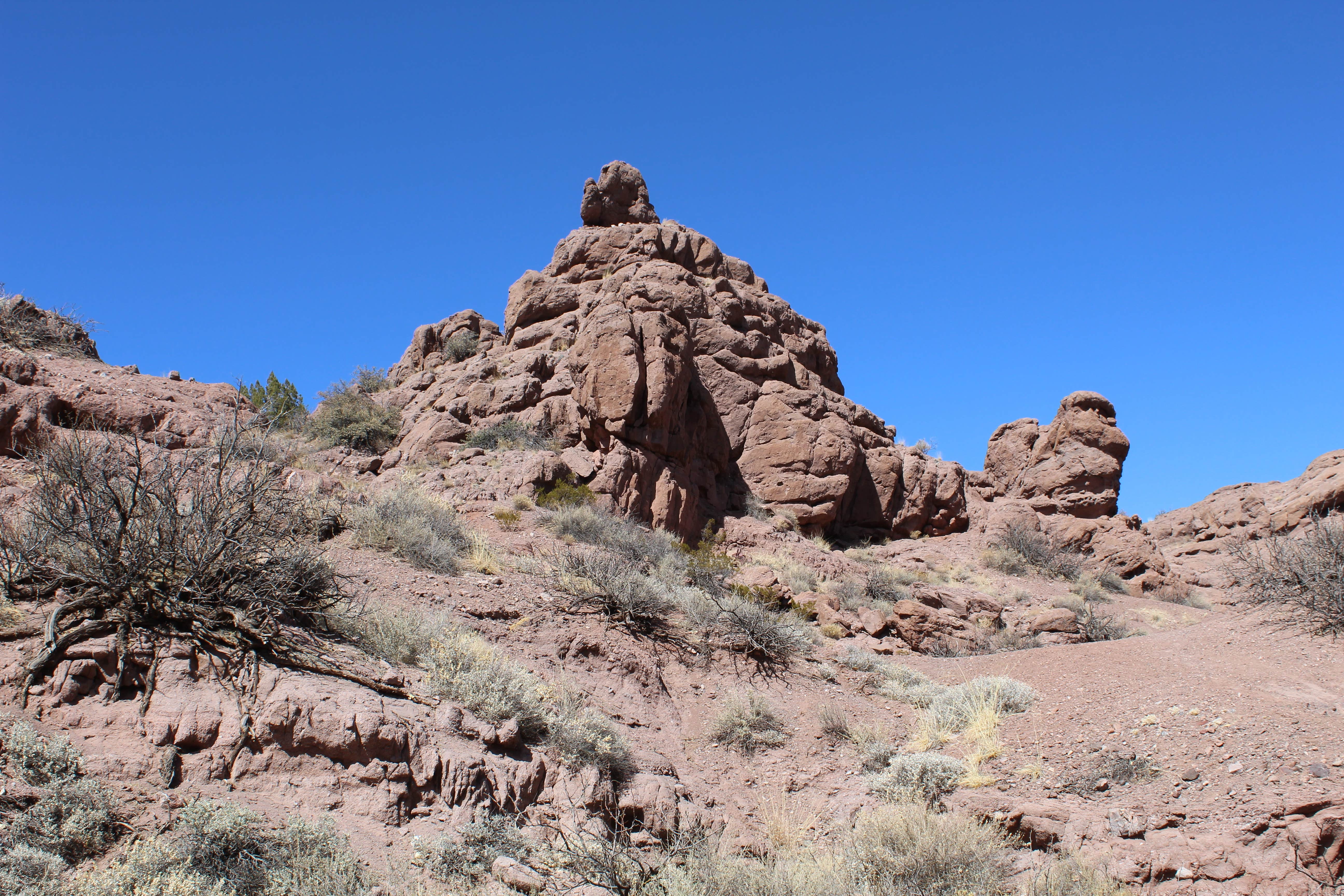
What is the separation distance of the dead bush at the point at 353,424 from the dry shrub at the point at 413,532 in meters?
7.85

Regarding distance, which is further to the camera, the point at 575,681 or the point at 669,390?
the point at 669,390

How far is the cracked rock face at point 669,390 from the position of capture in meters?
16.9

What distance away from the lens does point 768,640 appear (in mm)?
10086

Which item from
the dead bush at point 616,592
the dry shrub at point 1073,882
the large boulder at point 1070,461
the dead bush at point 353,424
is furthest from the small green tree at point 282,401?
the large boulder at point 1070,461

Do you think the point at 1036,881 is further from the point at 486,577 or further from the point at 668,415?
the point at 668,415

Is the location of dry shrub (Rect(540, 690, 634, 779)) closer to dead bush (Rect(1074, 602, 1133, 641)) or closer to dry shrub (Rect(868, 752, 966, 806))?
dry shrub (Rect(868, 752, 966, 806))

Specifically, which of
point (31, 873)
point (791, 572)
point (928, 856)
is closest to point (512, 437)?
point (791, 572)

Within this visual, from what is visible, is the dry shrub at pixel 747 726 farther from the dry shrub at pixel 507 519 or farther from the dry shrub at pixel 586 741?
the dry shrub at pixel 507 519

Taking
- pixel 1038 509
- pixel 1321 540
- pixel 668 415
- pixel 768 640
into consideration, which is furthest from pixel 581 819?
pixel 1038 509

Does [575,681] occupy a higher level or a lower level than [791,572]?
lower

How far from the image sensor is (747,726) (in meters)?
8.38

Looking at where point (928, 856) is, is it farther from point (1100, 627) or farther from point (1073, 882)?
point (1100, 627)

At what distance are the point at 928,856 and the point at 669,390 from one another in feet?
41.0

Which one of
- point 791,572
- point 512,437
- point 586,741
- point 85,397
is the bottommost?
point 586,741
